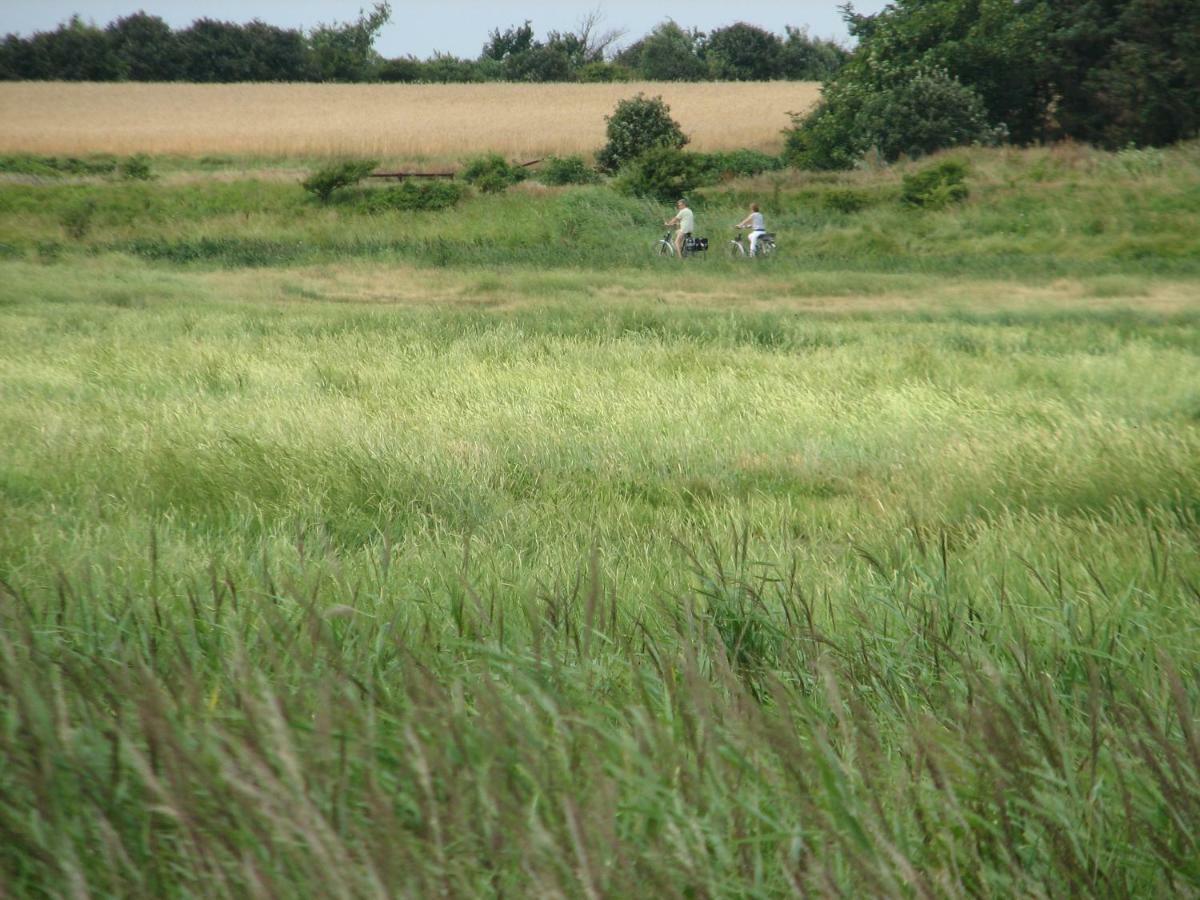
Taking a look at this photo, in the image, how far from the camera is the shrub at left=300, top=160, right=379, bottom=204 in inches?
1266

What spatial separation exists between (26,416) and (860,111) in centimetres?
3350

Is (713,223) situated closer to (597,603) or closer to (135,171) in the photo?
(135,171)

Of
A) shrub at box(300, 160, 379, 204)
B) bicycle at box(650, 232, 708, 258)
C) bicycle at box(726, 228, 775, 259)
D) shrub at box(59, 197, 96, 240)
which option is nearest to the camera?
bicycle at box(726, 228, 775, 259)

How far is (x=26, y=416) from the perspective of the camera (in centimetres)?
635

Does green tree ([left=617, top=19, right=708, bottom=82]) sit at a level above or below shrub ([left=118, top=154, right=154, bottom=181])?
above

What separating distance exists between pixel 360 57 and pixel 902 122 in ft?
150

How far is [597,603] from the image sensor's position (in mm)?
2561

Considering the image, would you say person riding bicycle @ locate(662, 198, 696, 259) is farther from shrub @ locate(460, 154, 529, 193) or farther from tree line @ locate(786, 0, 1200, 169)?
tree line @ locate(786, 0, 1200, 169)

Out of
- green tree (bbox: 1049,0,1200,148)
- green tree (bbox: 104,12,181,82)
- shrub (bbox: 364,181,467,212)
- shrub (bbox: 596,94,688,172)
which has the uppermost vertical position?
green tree (bbox: 104,12,181,82)

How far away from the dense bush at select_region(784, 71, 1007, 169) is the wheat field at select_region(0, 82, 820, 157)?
5.46m

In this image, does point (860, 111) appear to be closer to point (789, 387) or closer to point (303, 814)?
point (789, 387)

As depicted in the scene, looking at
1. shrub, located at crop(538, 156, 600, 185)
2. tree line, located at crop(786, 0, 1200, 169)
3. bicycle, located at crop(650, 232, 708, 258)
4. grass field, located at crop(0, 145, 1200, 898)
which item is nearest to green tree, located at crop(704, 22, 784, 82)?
tree line, located at crop(786, 0, 1200, 169)

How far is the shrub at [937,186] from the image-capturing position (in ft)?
88.0

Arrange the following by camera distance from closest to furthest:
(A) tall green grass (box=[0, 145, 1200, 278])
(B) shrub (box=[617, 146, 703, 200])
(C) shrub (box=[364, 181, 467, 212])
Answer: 1. (A) tall green grass (box=[0, 145, 1200, 278])
2. (C) shrub (box=[364, 181, 467, 212])
3. (B) shrub (box=[617, 146, 703, 200])
